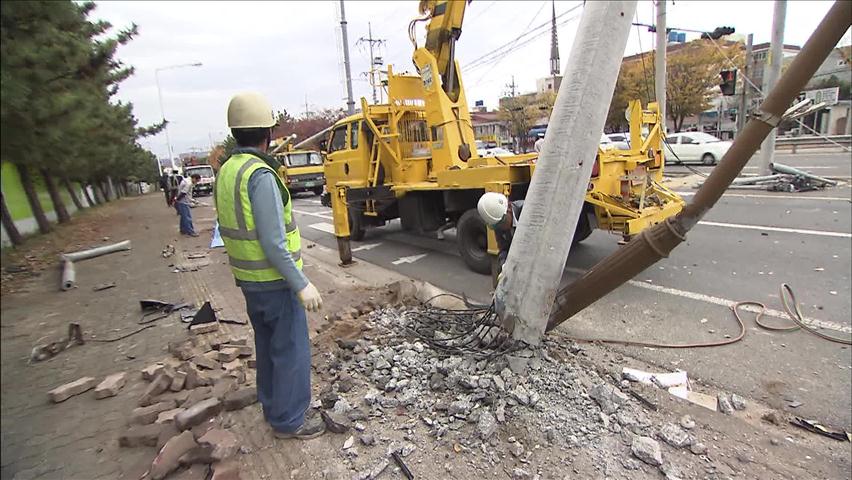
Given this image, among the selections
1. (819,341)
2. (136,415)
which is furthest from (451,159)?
(136,415)

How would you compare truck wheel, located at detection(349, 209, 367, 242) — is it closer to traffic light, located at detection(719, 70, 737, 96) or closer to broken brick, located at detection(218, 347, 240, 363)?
broken brick, located at detection(218, 347, 240, 363)

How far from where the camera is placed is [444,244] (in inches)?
344

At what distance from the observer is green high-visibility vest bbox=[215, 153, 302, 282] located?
237 centimetres

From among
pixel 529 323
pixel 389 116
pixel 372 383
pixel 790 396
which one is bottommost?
pixel 790 396

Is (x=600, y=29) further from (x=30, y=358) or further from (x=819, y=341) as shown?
(x=30, y=358)

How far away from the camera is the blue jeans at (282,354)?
2.56 metres

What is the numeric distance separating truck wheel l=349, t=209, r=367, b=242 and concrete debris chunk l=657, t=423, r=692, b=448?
7.64m

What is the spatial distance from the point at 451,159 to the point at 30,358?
5.52 m

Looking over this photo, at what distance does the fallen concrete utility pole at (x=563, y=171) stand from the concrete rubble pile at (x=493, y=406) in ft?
1.18

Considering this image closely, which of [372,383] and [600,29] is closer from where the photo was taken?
[600,29]

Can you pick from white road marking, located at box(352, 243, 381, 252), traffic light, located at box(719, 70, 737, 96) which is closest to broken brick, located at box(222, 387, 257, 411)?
white road marking, located at box(352, 243, 381, 252)

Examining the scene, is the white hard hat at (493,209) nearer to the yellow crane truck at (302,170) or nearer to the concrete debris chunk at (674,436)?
the concrete debris chunk at (674,436)

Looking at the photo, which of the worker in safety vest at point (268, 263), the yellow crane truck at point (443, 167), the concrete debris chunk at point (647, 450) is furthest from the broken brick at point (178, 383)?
the yellow crane truck at point (443, 167)

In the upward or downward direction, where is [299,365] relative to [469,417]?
upward
